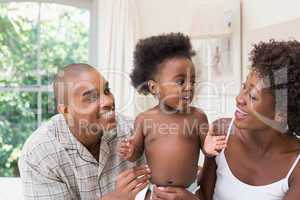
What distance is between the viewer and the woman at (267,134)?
1.21m

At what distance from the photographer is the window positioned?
2992 mm

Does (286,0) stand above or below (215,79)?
above

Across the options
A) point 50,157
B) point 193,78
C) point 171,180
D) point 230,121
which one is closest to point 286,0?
point 193,78

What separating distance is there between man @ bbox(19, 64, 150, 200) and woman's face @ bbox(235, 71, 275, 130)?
1.44ft

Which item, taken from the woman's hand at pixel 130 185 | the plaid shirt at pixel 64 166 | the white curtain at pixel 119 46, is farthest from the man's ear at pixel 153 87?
the white curtain at pixel 119 46

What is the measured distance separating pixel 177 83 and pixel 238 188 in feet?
1.59

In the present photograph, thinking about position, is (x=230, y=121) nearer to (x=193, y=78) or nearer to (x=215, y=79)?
(x=193, y=78)

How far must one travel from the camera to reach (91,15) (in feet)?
9.84

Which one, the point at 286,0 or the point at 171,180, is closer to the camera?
the point at 171,180

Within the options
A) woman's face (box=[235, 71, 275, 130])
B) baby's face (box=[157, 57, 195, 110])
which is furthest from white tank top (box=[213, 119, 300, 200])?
A: baby's face (box=[157, 57, 195, 110])

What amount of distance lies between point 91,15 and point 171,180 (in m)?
1.79

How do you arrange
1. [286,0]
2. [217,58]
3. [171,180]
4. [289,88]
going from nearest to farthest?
[289,88]
[171,180]
[286,0]
[217,58]

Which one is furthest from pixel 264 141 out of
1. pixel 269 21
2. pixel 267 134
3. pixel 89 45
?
pixel 89 45

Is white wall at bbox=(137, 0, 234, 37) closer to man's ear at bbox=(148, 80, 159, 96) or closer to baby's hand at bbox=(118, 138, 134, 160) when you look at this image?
man's ear at bbox=(148, 80, 159, 96)
